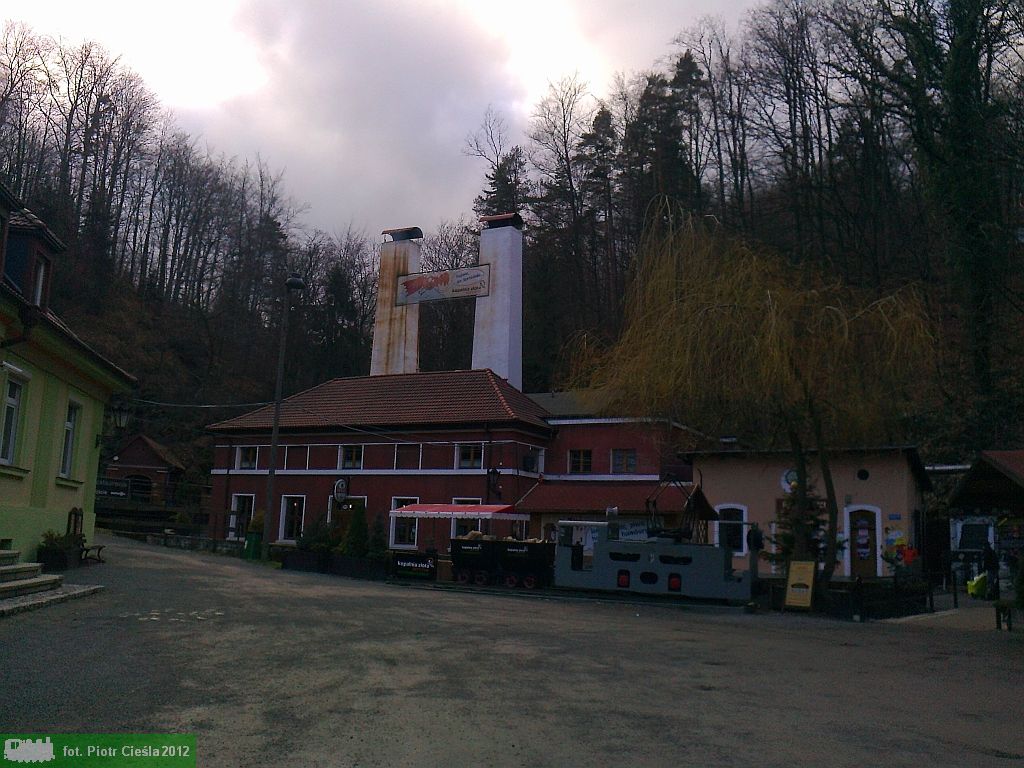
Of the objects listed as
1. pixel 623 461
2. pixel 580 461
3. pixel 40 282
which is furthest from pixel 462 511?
pixel 40 282

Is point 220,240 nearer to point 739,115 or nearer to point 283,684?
point 739,115

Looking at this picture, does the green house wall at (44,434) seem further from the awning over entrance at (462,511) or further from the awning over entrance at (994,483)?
the awning over entrance at (994,483)

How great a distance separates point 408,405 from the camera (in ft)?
138

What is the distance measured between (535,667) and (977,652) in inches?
324

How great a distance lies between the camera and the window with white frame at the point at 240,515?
140ft

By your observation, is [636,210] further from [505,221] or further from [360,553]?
[360,553]

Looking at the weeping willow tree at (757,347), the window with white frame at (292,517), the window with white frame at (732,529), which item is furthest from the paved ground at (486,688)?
the window with white frame at (292,517)

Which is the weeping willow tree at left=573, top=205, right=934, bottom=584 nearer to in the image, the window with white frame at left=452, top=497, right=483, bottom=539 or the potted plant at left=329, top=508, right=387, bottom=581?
the potted plant at left=329, top=508, right=387, bottom=581

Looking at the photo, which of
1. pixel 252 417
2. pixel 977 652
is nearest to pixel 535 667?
pixel 977 652

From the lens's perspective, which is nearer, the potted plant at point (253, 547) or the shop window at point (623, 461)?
the potted plant at point (253, 547)

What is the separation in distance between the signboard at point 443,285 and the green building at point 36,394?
26098 millimetres

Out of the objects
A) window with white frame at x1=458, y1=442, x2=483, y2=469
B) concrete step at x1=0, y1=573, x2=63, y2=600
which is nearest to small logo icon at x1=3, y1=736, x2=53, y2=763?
concrete step at x1=0, y1=573, x2=63, y2=600

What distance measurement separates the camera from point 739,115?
47.4m

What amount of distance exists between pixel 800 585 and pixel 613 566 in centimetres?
493
